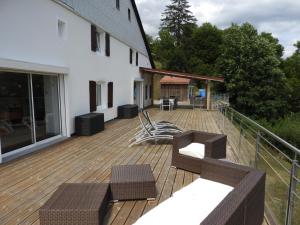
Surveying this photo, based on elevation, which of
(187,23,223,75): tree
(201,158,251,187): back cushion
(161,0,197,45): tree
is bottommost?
(201,158,251,187): back cushion

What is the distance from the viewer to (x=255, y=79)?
76.0 feet

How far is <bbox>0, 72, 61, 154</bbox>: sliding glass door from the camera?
546 centimetres

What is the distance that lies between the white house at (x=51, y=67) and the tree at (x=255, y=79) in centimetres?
1496

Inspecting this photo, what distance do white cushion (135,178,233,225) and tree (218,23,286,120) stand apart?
2159cm

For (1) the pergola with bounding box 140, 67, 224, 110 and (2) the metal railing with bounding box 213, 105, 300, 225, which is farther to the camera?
(1) the pergola with bounding box 140, 67, 224, 110

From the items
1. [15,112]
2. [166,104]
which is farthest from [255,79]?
[15,112]

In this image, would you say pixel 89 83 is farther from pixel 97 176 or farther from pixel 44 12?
pixel 97 176

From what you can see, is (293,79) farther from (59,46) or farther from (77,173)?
(77,173)

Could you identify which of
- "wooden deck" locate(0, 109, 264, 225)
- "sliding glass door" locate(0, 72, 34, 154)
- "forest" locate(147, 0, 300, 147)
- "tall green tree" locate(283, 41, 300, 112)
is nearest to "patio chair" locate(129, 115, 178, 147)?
"wooden deck" locate(0, 109, 264, 225)

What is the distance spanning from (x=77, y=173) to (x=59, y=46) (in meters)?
4.11

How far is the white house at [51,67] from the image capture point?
5434mm

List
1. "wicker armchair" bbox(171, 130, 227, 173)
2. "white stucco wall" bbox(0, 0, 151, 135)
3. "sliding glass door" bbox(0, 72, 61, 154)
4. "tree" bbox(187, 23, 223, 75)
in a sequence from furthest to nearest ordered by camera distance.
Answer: "tree" bbox(187, 23, 223, 75) < "sliding glass door" bbox(0, 72, 61, 154) < "white stucco wall" bbox(0, 0, 151, 135) < "wicker armchair" bbox(171, 130, 227, 173)

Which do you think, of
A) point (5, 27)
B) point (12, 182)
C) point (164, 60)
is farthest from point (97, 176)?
point (164, 60)

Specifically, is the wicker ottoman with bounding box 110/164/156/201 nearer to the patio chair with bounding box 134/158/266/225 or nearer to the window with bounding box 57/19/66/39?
the patio chair with bounding box 134/158/266/225
